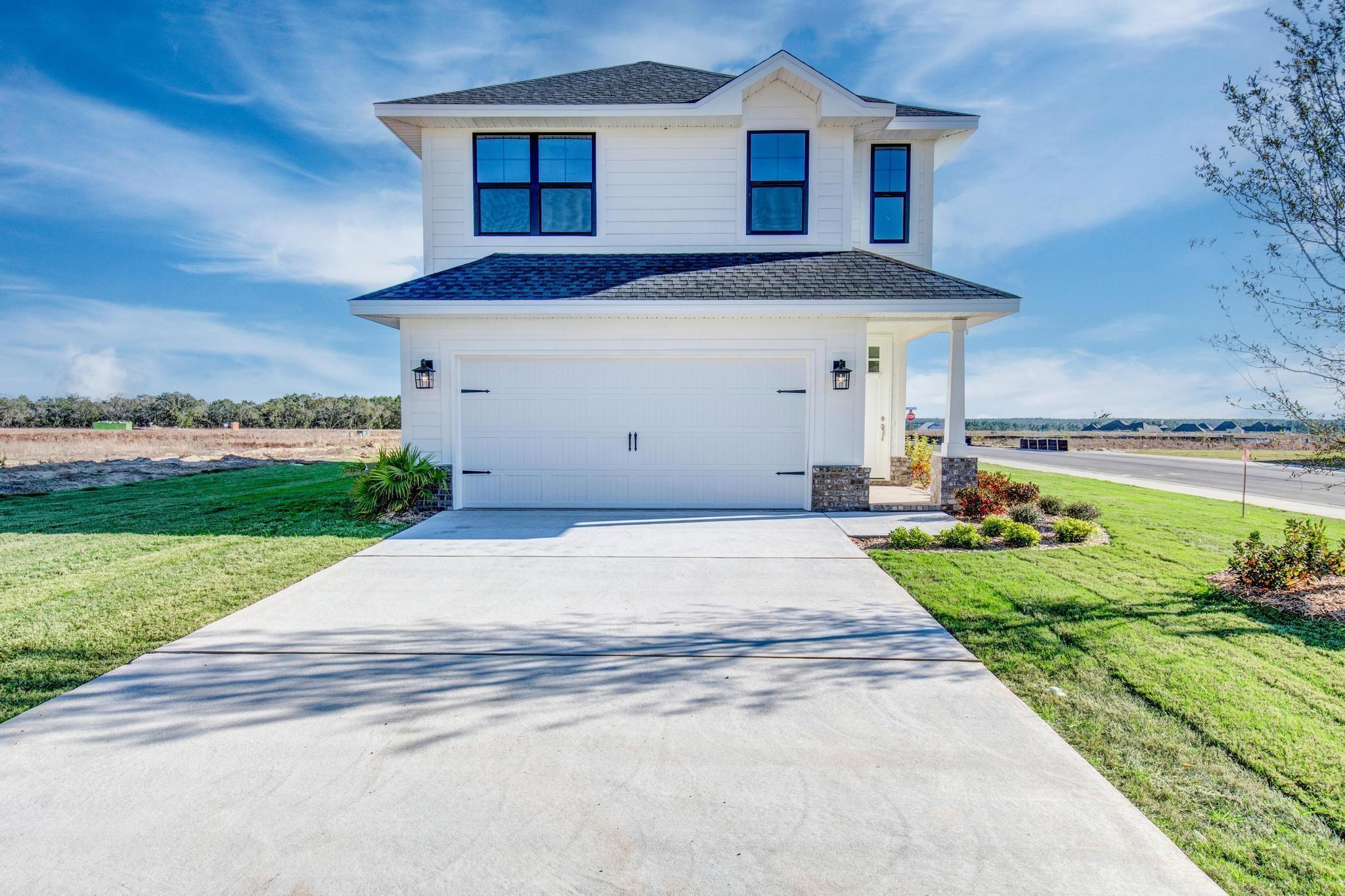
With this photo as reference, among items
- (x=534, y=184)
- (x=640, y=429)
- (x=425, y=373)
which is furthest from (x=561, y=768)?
(x=534, y=184)

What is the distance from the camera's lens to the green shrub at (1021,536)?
23.0 feet

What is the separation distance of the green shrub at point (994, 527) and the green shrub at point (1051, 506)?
75.9 inches

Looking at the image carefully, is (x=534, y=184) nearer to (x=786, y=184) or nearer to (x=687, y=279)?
(x=687, y=279)

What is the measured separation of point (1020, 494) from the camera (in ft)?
30.6

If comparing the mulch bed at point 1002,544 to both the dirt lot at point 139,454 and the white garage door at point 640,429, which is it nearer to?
the white garage door at point 640,429

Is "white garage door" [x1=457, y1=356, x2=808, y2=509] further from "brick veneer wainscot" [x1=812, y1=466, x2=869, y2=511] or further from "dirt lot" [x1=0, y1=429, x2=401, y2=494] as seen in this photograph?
"dirt lot" [x1=0, y1=429, x2=401, y2=494]

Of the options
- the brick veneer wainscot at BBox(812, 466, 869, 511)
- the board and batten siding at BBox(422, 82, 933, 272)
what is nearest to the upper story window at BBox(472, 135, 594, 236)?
the board and batten siding at BBox(422, 82, 933, 272)

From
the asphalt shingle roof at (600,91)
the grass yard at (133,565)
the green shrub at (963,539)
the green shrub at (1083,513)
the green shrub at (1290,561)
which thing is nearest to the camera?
the grass yard at (133,565)

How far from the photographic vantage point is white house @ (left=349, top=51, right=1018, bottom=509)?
29.6ft

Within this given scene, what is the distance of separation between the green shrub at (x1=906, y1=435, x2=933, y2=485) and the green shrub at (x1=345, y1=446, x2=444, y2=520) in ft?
27.4

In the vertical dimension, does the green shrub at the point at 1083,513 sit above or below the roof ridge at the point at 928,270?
below

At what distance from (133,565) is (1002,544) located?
367 inches

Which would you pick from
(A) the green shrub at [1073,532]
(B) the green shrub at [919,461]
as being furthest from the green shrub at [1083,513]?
(B) the green shrub at [919,461]

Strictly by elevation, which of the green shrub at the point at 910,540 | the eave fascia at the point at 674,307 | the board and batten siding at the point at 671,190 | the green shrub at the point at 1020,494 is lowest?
the green shrub at the point at 910,540
